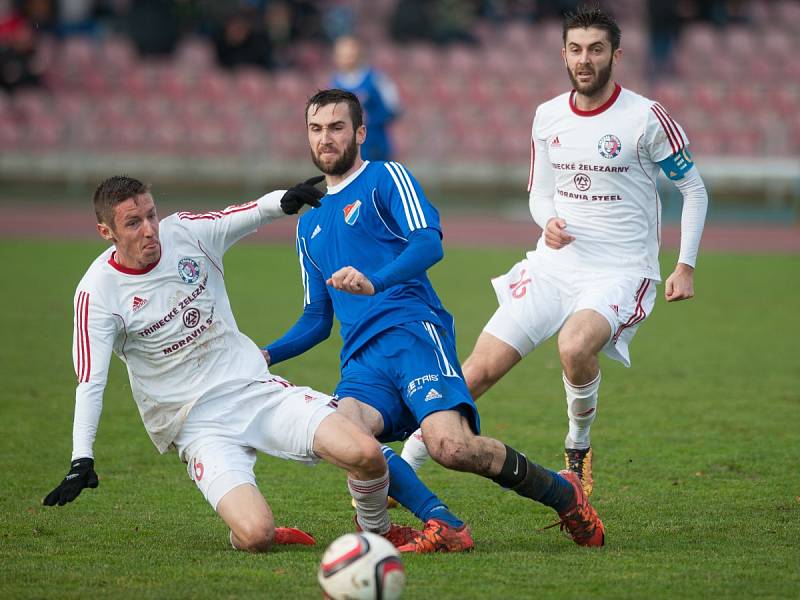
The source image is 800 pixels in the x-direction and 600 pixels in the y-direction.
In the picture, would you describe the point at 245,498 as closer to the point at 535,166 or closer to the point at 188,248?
the point at 188,248

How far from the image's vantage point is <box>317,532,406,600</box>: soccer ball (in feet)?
14.4

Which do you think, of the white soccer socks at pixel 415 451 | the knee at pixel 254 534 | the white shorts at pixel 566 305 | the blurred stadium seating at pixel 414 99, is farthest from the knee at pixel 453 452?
the blurred stadium seating at pixel 414 99

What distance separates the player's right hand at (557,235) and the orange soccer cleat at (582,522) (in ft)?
4.83

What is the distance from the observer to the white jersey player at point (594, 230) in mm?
6430

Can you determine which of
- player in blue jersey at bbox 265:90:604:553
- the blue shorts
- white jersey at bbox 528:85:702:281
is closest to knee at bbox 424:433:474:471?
player in blue jersey at bbox 265:90:604:553

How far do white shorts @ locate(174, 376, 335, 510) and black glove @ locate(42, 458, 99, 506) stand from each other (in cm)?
62

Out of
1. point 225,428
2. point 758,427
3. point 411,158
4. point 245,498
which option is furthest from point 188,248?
point 411,158

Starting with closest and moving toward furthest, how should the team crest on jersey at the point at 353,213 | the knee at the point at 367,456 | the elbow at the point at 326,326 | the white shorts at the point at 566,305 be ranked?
the knee at the point at 367,456 < the team crest on jersey at the point at 353,213 < the elbow at the point at 326,326 < the white shorts at the point at 566,305

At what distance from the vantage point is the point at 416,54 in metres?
24.1

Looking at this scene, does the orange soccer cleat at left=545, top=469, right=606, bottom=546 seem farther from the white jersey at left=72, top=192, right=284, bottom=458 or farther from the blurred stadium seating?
the blurred stadium seating

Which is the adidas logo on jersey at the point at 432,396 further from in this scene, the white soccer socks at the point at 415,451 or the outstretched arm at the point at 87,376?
the outstretched arm at the point at 87,376

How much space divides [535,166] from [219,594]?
3.19 metres

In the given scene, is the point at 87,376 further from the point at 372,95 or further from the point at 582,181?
the point at 372,95

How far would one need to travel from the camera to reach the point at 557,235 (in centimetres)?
650
